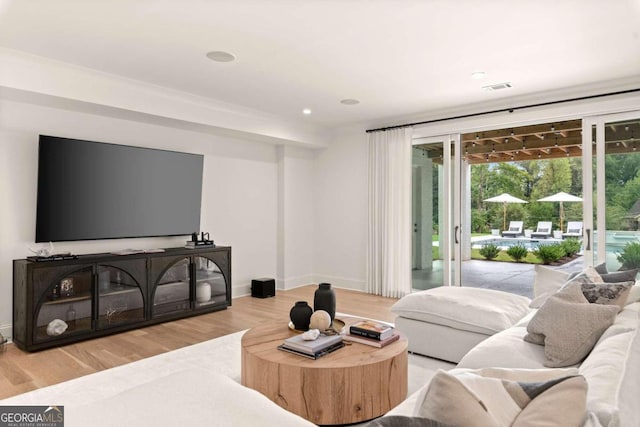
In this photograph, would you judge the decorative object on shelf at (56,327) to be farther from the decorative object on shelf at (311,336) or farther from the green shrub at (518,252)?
the green shrub at (518,252)

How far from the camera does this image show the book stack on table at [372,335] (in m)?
2.61

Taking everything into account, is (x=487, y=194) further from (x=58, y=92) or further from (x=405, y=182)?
(x=58, y=92)

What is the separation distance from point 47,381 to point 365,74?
3679 millimetres

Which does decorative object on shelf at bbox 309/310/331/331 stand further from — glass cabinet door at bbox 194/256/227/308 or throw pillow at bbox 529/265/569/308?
glass cabinet door at bbox 194/256/227/308

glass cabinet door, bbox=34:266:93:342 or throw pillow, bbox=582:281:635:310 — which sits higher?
throw pillow, bbox=582:281:635:310

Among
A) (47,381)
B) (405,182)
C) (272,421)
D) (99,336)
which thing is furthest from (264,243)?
(272,421)

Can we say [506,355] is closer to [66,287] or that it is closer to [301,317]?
[301,317]

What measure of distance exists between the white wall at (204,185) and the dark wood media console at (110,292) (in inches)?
13.8

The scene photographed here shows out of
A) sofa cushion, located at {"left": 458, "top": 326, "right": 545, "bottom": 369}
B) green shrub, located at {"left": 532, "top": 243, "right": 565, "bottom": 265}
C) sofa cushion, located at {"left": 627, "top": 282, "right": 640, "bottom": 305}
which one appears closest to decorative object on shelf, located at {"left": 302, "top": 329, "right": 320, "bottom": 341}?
sofa cushion, located at {"left": 458, "top": 326, "right": 545, "bottom": 369}

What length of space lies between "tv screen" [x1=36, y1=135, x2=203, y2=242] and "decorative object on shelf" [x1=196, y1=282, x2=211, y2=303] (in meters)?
0.70

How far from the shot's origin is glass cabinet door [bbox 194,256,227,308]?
4.85m

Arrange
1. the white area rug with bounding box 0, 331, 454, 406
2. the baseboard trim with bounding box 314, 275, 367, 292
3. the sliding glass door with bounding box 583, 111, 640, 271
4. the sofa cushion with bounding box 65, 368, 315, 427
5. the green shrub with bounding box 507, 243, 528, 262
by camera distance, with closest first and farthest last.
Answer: the sofa cushion with bounding box 65, 368, 315, 427, the white area rug with bounding box 0, 331, 454, 406, the sliding glass door with bounding box 583, 111, 640, 271, the baseboard trim with bounding box 314, 275, 367, 292, the green shrub with bounding box 507, 243, 528, 262

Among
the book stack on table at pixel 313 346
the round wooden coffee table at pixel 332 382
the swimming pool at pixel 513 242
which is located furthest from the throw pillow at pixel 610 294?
the swimming pool at pixel 513 242

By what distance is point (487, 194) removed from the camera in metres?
7.92
